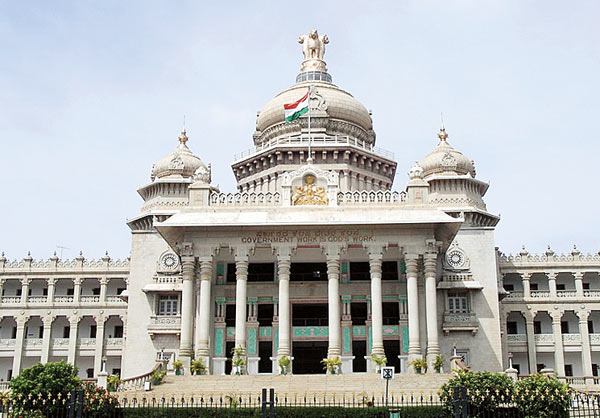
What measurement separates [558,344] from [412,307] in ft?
85.0

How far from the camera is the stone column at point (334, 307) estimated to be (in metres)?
44.2

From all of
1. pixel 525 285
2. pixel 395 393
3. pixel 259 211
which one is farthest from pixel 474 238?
pixel 395 393

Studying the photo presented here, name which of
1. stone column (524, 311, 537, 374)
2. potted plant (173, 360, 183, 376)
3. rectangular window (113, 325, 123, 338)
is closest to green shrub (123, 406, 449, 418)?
potted plant (173, 360, 183, 376)

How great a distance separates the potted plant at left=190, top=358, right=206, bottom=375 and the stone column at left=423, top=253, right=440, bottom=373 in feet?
43.6

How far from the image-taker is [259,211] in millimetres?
47406

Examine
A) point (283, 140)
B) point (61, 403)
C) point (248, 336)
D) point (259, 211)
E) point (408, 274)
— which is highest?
point (283, 140)

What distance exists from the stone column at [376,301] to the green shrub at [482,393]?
15.6 m

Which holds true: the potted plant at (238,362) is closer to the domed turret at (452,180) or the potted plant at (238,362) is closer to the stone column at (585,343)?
the domed turret at (452,180)

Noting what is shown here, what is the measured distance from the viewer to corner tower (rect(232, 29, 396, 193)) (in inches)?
2384

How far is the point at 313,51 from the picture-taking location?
230 feet

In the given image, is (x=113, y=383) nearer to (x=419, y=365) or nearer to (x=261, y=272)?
(x=261, y=272)

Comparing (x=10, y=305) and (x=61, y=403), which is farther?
(x=10, y=305)

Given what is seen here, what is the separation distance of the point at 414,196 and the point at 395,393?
48.8 feet

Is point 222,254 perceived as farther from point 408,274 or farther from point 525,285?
point 525,285
